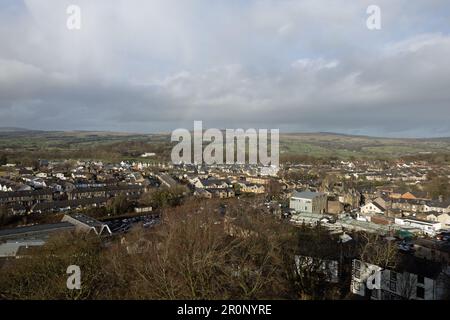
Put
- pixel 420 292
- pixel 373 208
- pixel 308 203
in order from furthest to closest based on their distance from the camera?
pixel 308 203
pixel 373 208
pixel 420 292

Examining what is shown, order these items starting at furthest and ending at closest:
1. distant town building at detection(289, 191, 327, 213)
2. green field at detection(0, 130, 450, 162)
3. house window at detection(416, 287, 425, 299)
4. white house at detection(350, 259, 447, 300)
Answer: green field at detection(0, 130, 450, 162)
distant town building at detection(289, 191, 327, 213)
house window at detection(416, 287, 425, 299)
white house at detection(350, 259, 447, 300)

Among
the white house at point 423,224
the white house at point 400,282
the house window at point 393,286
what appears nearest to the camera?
the white house at point 400,282

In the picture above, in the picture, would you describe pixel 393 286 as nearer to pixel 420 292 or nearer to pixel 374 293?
pixel 374 293

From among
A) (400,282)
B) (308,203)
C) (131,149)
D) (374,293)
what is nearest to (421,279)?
(400,282)

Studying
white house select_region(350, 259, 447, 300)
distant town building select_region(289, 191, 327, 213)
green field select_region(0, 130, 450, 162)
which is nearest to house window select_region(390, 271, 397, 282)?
white house select_region(350, 259, 447, 300)

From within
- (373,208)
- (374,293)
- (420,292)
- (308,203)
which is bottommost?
(373,208)

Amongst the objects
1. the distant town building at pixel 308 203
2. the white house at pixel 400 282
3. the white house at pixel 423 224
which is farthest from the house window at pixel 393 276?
the distant town building at pixel 308 203

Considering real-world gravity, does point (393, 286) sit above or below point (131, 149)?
below

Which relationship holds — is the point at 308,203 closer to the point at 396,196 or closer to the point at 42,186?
the point at 396,196

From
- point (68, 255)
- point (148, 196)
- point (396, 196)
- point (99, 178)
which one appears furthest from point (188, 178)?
Result: point (68, 255)

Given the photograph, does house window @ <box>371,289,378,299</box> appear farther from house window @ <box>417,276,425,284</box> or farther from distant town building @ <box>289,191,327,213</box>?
distant town building @ <box>289,191,327,213</box>

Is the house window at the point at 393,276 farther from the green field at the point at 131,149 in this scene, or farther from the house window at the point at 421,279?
the green field at the point at 131,149
